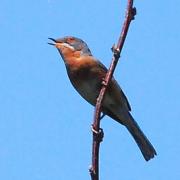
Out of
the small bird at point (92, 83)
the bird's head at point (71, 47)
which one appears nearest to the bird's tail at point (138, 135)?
the small bird at point (92, 83)

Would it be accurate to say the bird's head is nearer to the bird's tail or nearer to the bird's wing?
the bird's wing

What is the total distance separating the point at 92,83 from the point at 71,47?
2.00ft

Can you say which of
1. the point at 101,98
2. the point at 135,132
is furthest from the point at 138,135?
the point at 101,98

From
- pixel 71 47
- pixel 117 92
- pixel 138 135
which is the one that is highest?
pixel 71 47

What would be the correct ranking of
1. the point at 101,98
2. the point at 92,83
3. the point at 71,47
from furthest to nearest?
the point at 71,47 → the point at 92,83 → the point at 101,98

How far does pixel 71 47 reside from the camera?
7.40 m

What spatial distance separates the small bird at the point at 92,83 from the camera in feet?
23.4

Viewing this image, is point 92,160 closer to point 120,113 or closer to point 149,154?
point 149,154

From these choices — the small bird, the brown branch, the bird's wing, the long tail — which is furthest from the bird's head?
the brown branch

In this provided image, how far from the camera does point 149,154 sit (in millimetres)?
6086

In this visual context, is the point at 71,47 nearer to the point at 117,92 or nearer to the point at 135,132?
the point at 117,92

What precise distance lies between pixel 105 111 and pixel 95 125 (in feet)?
14.1

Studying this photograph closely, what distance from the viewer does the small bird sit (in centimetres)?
713

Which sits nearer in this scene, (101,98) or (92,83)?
(101,98)
